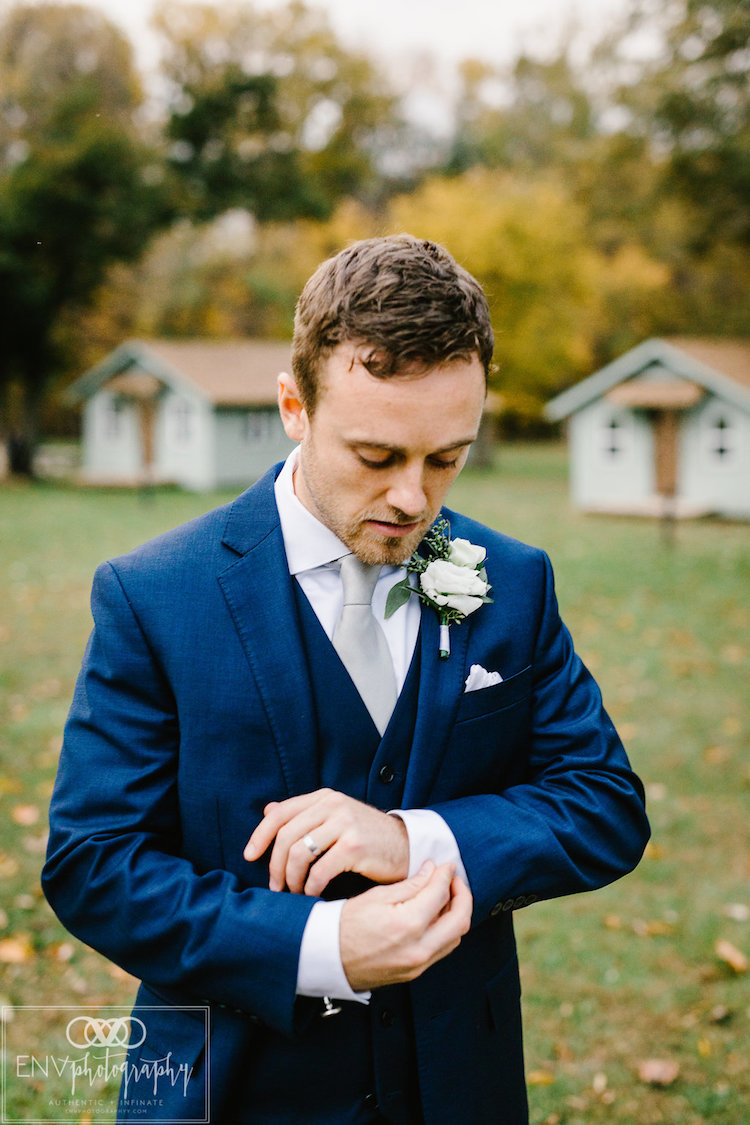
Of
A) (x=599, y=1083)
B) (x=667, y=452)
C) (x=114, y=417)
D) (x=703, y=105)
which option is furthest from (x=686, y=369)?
(x=599, y=1083)

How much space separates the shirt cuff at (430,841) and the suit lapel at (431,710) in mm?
103

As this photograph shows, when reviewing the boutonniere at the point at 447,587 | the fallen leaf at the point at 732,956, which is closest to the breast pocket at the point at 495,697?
the boutonniere at the point at 447,587

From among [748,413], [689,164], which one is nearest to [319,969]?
[748,413]

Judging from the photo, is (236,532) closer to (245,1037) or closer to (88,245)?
(245,1037)

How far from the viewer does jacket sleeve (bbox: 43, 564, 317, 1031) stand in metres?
1.91

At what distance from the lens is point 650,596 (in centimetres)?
1428

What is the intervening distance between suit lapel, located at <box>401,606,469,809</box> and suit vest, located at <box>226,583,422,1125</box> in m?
0.03

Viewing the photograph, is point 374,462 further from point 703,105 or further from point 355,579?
point 703,105

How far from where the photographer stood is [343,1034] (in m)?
2.17

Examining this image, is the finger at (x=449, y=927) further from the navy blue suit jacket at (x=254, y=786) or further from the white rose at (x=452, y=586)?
the white rose at (x=452, y=586)

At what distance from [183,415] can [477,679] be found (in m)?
30.7

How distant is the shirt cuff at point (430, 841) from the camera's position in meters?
2.05

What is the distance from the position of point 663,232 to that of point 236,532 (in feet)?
151

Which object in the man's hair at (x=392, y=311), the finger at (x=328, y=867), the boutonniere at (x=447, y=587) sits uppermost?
the man's hair at (x=392, y=311)
